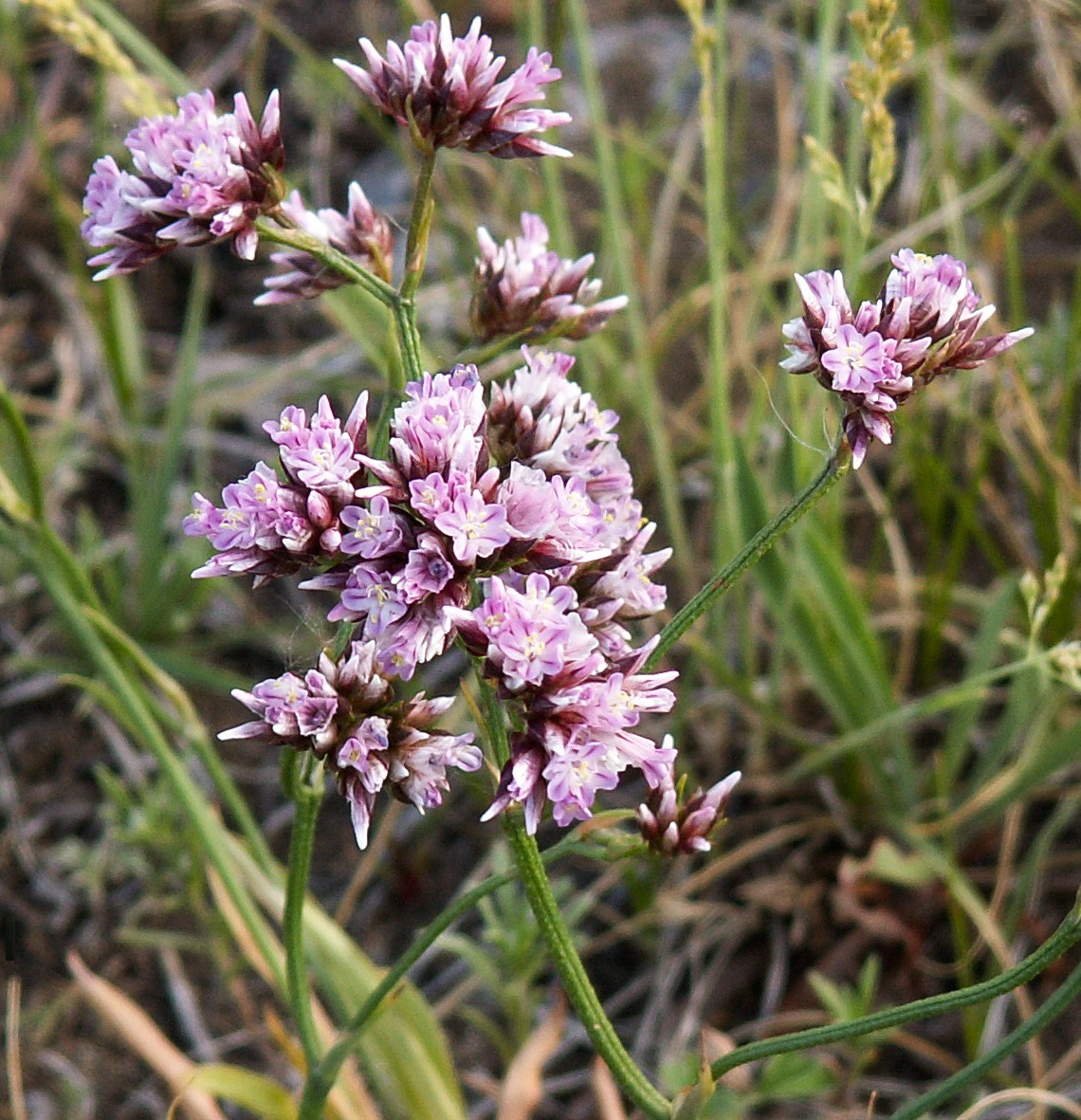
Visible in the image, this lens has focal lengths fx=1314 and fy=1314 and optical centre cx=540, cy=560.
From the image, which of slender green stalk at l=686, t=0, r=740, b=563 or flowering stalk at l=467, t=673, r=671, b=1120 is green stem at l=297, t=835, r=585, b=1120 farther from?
slender green stalk at l=686, t=0, r=740, b=563

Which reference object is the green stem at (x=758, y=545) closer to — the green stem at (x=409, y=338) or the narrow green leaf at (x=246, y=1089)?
the green stem at (x=409, y=338)

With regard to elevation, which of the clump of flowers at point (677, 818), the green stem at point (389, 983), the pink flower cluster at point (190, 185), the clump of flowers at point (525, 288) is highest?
the pink flower cluster at point (190, 185)

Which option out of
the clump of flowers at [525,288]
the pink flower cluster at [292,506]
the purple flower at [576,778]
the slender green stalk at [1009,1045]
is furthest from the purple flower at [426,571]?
the slender green stalk at [1009,1045]

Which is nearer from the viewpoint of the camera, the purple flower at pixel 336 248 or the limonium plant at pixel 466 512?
the limonium plant at pixel 466 512

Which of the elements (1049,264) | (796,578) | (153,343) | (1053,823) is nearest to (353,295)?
(796,578)

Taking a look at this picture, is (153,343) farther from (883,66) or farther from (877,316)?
(877,316)
